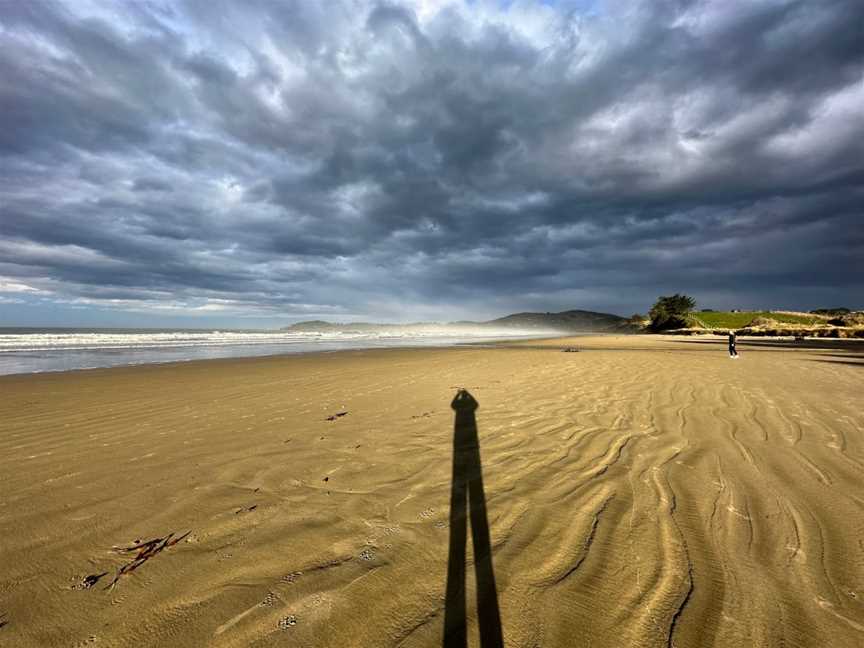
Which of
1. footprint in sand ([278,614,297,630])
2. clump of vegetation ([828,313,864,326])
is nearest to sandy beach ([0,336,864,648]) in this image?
footprint in sand ([278,614,297,630])

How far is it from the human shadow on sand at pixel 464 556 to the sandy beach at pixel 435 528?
0.02 m

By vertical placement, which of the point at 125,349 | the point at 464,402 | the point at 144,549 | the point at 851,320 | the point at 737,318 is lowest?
the point at 144,549

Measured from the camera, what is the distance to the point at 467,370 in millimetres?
13281

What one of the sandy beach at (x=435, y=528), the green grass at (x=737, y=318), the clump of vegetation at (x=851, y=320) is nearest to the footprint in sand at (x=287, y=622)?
the sandy beach at (x=435, y=528)

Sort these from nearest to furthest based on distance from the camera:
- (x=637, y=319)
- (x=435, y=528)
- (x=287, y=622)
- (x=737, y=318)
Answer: (x=287, y=622)
(x=435, y=528)
(x=737, y=318)
(x=637, y=319)

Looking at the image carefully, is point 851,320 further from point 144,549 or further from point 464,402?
point 144,549

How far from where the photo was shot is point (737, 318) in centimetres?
6075

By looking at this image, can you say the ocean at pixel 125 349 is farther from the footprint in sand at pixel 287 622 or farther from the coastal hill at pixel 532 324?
the coastal hill at pixel 532 324

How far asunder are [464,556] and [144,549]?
8.31ft

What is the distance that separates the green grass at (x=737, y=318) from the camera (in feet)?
173

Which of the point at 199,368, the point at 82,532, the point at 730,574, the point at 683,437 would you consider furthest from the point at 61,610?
the point at 199,368

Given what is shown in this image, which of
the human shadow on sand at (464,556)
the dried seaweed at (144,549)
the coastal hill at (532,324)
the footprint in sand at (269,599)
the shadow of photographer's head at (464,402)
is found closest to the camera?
the human shadow on sand at (464,556)

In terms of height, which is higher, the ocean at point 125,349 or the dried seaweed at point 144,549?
the ocean at point 125,349

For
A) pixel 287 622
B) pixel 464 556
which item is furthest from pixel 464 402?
pixel 287 622
